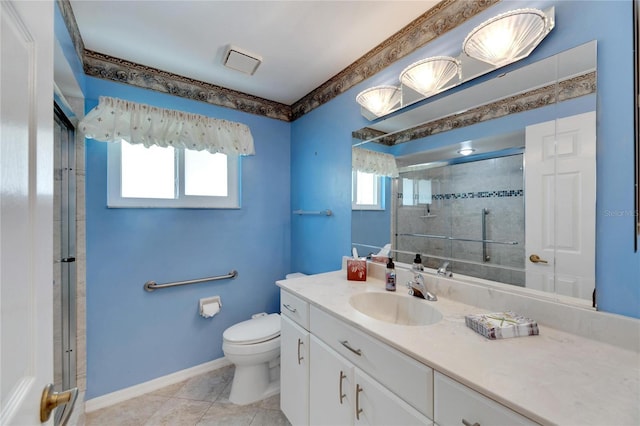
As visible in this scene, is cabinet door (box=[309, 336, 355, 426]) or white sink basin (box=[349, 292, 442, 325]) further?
white sink basin (box=[349, 292, 442, 325])

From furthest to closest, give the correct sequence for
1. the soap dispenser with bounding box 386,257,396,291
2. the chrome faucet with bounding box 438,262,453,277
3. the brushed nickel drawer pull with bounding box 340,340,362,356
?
the soap dispenser with bounding box 386,257,396,291 → the chrome faucet with bounding box 438,262,453,277 → the brushed nickel drawer pull with bounding box 340,340,362,356

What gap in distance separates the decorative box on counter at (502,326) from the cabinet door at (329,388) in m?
0.51

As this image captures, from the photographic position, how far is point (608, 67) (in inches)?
34.8

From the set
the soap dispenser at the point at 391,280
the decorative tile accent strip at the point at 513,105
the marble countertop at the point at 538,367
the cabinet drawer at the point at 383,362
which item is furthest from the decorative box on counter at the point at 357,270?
the decorative tile accent strip at the point at 513,105

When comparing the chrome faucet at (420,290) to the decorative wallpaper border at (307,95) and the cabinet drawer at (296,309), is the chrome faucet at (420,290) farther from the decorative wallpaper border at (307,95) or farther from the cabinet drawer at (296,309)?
the decorative wallpaper border at (307,95)

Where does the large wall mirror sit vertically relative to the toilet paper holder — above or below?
above

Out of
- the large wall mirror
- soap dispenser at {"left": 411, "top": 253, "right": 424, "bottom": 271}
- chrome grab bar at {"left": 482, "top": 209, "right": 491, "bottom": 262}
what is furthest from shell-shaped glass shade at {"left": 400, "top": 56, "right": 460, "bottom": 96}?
soap dispenser at {"left": 411, "top": 253, "right": 424, "bottom": 271}

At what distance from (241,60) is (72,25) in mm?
866

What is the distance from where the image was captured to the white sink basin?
125cm

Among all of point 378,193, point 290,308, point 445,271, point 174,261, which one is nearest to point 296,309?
point 290,308

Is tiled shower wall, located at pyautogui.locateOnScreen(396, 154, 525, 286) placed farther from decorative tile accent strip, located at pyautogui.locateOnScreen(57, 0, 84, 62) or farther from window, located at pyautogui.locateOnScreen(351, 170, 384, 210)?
decorative tile accent strip, located at pyautogui.locateOnScreen(57, 0, 84, 62)

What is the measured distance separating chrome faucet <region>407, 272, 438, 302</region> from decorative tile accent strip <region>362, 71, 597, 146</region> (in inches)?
30.7

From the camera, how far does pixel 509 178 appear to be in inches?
44.4

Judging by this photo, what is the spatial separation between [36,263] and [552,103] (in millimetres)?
1608
